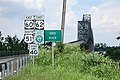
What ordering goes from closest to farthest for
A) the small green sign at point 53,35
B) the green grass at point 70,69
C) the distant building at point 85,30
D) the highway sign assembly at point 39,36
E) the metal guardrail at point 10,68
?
the green grass at point 70,69 < the metal guardrail at point 10,68 < the highway sign assembly at point 39,36 < the small green sign at point 53,35 < the distant building at point 85,30

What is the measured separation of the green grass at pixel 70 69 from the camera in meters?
17.4

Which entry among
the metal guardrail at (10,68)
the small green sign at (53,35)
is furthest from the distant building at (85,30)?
the metal guardrail at (10,68)

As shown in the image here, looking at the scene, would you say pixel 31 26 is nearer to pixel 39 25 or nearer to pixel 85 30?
pixel 39 25

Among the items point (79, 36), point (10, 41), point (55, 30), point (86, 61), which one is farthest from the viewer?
point (10, 41)

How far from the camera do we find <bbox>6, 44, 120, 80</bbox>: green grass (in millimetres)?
17431

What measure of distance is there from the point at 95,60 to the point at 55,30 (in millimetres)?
4046

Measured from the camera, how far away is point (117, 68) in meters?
21.2

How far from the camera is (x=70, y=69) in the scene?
22562mm

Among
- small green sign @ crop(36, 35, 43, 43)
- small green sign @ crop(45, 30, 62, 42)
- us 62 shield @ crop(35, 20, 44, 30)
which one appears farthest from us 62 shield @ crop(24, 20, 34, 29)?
small green sign @ crop(45, 30, 62, 42)

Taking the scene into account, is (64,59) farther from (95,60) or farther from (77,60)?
(95,60)

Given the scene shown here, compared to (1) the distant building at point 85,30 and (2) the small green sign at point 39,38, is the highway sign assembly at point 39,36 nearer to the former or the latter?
(2) the small green sign at point 39,38

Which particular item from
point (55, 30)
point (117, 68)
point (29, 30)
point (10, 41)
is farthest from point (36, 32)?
point (10, 41)

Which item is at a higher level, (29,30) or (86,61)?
(29,30)

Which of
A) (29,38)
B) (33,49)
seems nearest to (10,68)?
(33,49)
